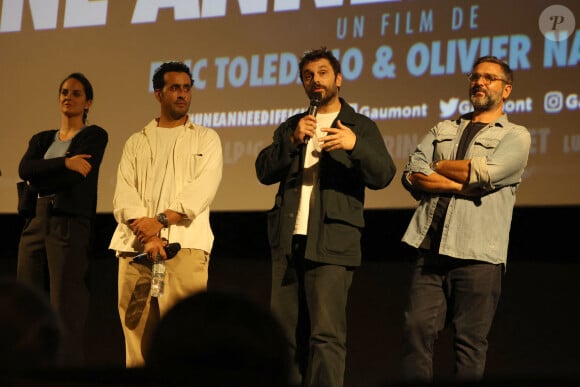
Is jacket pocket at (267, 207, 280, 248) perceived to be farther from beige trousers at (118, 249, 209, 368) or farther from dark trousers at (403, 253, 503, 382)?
dark trousers at (403, 253, 503, 382)

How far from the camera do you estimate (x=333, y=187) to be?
360 cm

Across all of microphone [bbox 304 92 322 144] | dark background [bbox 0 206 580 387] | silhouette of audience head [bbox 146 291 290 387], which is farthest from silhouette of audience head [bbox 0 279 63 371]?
dark background [bbox 0 206 580 387]

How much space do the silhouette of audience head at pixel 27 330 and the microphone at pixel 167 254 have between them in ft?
7.05

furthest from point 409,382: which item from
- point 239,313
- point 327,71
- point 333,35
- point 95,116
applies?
point 95,116

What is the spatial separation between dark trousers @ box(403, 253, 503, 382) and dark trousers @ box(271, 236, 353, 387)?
0.88 ft

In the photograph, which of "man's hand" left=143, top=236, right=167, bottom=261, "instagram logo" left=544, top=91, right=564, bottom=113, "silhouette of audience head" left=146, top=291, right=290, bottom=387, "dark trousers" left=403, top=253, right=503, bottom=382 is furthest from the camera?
"instagram logo" left=544, top=91, right=564, bottom=113

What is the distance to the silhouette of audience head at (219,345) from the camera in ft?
4.83

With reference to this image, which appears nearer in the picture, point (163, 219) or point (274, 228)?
point (274, 228)

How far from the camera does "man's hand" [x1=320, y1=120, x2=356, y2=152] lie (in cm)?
344

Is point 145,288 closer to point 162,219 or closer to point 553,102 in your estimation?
point 162,219

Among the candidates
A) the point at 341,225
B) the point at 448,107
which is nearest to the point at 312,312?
the point at 341,225

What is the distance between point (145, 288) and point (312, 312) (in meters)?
0.78

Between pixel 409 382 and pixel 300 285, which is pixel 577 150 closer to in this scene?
pixel 300 285

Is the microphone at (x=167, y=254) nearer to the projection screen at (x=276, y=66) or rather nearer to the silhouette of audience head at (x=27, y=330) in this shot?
the projection screen at (x=276, y=66)
